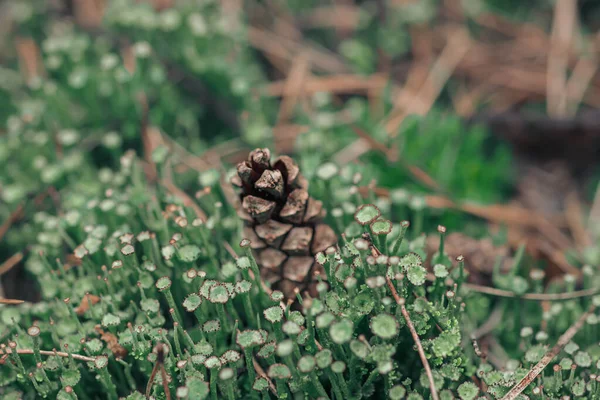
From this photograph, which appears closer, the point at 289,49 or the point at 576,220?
the point at 576,220

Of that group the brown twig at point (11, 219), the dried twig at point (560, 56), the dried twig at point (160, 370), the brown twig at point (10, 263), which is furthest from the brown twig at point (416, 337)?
the dried twig at point (560, 56)

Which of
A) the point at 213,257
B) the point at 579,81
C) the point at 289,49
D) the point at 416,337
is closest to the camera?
the point at 416,337

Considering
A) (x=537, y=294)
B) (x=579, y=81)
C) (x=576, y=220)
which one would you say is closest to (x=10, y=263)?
(x=537, y=294)

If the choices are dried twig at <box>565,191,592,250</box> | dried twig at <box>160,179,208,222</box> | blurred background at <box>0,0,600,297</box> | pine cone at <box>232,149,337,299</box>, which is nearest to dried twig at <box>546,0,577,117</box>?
blurred background at <box>0,0,600,297</box>

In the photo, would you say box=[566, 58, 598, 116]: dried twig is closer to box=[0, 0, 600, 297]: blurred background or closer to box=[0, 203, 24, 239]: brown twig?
box=[0, 0, 600, 297]: blurred background

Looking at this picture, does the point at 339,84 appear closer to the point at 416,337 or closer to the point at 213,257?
the point at 213,257

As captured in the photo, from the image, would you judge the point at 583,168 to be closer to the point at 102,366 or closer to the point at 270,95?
the point at 270,95

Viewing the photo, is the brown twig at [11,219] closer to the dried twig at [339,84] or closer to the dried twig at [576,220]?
the dried twig at [339,84]
